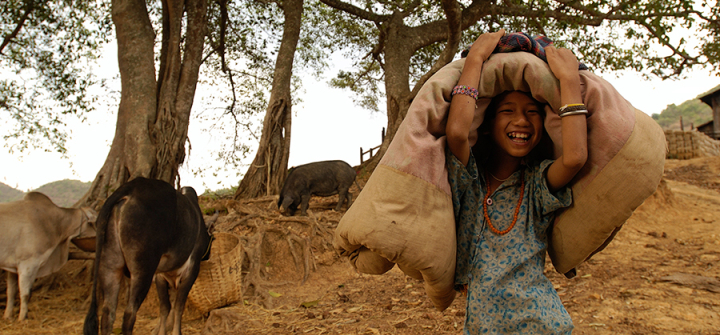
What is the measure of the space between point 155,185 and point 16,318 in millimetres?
2524

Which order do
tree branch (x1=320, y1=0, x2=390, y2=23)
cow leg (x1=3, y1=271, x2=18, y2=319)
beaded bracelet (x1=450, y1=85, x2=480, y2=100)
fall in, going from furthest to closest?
tree branch (x1=320, y1=0, x2=390, y2=23), cow leg (x1=3, y1=271, x2=18, y2=319), beaded bracelet (x1=450, y1=85, x2=480, y2=100)

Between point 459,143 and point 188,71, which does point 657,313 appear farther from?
point 188,71

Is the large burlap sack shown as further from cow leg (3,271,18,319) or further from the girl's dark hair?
cow leg (3,271,18,319)

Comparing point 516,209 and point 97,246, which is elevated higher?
point 516,209

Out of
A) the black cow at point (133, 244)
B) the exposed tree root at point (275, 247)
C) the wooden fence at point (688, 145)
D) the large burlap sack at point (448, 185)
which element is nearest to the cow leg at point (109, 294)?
the black cow at point (133, 244)

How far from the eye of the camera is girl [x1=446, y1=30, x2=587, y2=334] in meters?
1.84

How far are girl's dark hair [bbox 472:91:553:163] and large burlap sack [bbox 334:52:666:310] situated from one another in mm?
137

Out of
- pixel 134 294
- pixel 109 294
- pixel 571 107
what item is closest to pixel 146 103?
pixel 109 294

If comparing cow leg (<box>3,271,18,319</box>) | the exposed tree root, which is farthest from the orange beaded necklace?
cow leg (<box>3,271,18,319</box>)

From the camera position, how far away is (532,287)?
Answer: 195cm

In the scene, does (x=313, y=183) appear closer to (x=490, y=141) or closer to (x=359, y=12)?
(x=359, y=12)

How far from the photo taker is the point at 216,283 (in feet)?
15.6

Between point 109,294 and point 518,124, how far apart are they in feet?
11.4

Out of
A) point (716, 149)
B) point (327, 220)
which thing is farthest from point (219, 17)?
point (716, 149)
